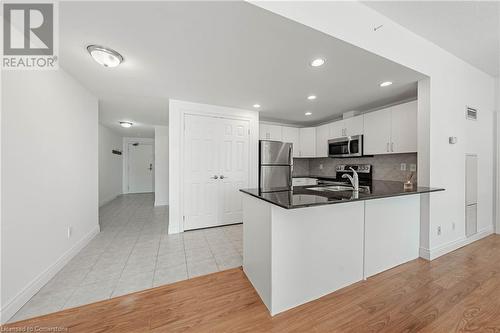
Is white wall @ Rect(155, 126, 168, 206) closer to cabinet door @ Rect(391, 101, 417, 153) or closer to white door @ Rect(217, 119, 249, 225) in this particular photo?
white door @ Rect(217, 119, 249, 225)

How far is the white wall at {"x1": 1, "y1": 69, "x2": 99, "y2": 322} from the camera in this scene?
55.7 inches

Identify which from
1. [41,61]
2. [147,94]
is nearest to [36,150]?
[41,61]

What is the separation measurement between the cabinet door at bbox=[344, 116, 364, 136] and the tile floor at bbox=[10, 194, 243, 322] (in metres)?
2.98

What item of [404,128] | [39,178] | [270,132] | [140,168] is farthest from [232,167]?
[140,168]

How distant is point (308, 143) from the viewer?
15.1 feet

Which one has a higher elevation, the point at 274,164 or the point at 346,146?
the point at 346,146

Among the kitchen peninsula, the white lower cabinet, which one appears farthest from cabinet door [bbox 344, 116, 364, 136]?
the kitchen peninsula

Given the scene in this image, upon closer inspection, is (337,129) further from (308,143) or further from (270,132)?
(270,132)

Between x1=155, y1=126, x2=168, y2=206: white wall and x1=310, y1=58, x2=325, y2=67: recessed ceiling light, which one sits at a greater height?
x1=310, y1=58, x2=325, y2=67: recessed ceiling light

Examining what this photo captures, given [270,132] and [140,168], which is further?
[140,168]

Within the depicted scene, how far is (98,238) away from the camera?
9.37 feet

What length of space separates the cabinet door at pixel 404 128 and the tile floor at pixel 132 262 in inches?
117

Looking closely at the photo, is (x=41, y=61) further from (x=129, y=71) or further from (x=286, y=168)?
(x=286, y=168)

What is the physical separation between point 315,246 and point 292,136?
3375 millimetres
